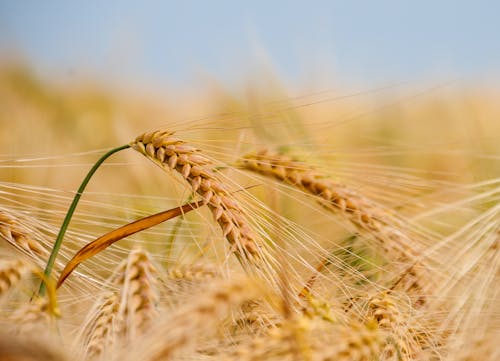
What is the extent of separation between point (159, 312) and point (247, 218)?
330mm

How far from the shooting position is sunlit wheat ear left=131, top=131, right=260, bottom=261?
94 cm

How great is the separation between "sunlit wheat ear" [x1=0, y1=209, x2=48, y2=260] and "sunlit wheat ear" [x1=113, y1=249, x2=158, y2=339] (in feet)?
1.06

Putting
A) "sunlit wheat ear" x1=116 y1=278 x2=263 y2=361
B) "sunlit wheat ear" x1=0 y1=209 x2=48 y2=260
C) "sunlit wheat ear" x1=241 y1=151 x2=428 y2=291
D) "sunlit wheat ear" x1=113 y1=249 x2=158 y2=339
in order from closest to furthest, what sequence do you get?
"sunlit wheat ear" x1=116 y1=278 x2=263 y2=361
"sunlit wheat ear" x1=113 y1=249 x2=158 y2=339
"sunlit wheat ear" x1=0 y1=209 x2=48 y2=260
"sunlit wheat ear" x1=241 y1=151 x2=428 y2=291

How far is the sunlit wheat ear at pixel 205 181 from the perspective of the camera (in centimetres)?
94

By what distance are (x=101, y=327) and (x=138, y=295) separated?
0.43ft

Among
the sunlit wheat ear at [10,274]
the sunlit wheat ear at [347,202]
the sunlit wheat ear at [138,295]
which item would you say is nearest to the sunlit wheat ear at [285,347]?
the sunlit wheat ear at [138,295]

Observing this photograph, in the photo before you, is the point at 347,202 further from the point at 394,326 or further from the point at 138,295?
the point at 138,295

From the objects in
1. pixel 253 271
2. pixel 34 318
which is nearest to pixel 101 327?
pixel 34 318

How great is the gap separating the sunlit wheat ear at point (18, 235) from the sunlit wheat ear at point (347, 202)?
1.36ft

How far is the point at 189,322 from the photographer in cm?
58

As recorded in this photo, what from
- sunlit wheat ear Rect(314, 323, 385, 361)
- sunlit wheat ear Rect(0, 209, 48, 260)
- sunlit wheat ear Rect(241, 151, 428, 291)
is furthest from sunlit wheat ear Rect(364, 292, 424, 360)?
sunlit wheat ear Rect(0, 209, 48, 260)

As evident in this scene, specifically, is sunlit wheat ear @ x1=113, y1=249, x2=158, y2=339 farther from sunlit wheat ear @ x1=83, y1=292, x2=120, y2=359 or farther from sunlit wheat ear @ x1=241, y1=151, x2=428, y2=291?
sunlit wheat ear @ x1=241, y1=151, x2=428, y2=291

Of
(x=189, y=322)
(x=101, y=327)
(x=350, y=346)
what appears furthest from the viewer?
(x=101, y=327)

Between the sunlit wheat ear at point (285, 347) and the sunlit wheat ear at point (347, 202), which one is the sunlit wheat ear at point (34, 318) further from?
the sunlit wheat ear at point (347, 202)
